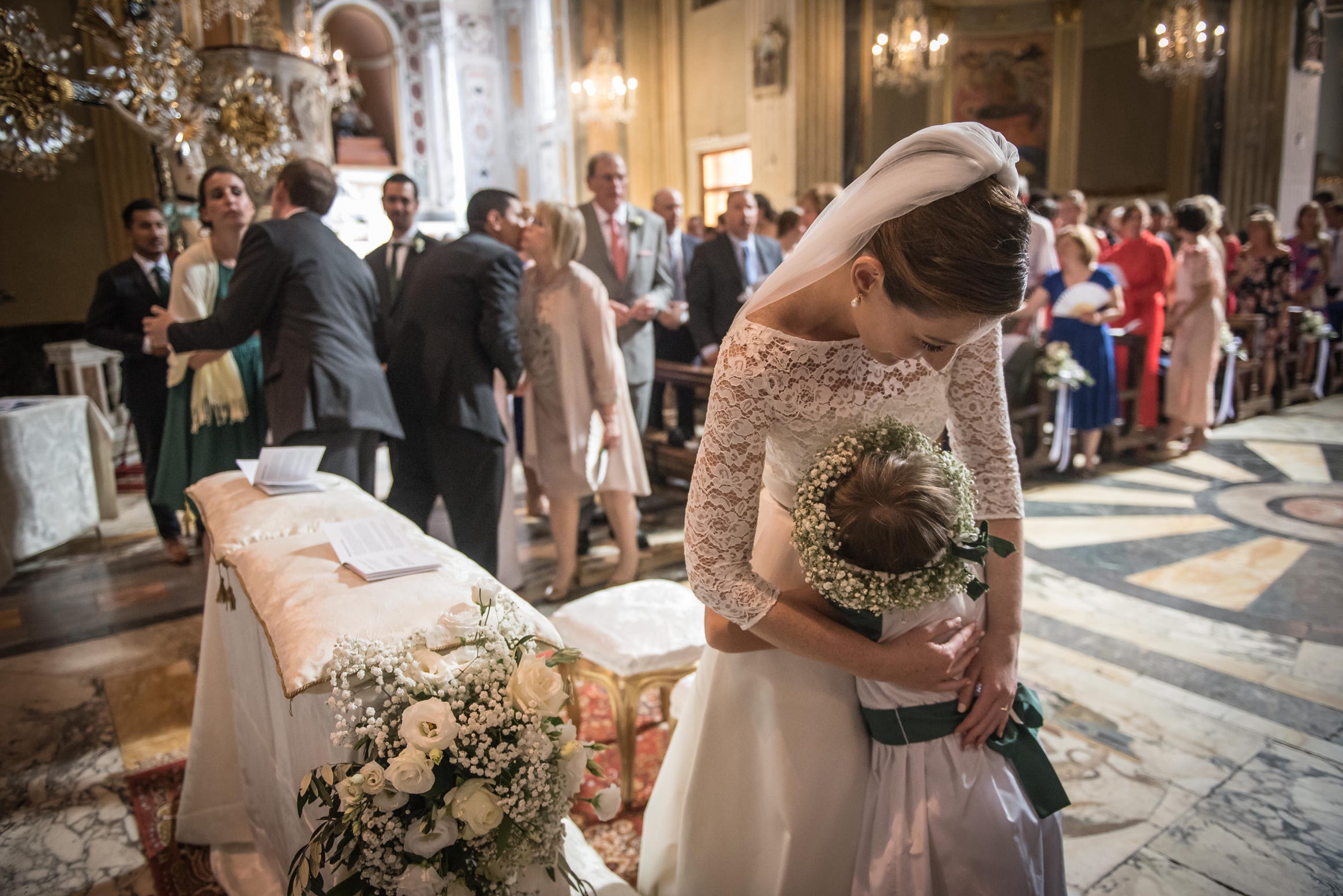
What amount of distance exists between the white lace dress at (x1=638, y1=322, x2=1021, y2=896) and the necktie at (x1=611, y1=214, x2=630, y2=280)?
145 inches

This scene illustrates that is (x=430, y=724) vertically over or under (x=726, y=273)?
under

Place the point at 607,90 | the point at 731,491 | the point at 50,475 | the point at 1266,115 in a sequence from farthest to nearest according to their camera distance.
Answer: the point at 607,90 < the point at 1266,115 < the point at 50,475 < the point at 731,491

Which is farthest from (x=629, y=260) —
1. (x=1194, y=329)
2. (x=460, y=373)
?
(x=1194, y=329)

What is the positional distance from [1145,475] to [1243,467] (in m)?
0.74

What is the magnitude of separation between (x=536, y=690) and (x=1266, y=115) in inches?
567

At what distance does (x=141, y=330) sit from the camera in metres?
4.57

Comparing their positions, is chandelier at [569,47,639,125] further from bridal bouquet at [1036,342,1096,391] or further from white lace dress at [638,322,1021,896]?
white lace dress at [638,322,1021,896]

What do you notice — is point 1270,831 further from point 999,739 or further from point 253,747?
point 253,747

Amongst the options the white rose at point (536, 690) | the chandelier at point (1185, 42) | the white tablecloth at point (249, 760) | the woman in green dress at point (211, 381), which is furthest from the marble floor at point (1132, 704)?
the chandelier at point (1185, 42)

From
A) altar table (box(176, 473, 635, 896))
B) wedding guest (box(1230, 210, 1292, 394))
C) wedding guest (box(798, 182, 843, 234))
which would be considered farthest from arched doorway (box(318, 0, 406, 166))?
altar table (box(176, 473, 635, 896))

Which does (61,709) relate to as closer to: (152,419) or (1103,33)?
(152,419)

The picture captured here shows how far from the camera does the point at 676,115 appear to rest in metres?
14.1

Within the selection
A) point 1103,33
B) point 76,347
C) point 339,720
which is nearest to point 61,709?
point 339,720

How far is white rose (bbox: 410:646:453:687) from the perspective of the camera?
1326mm
